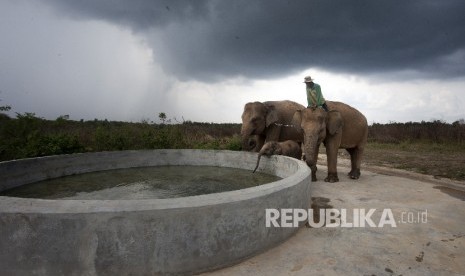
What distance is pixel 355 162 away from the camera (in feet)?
28.2

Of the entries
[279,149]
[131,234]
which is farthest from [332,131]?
[131,234]

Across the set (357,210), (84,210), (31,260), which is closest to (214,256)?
(84,210)

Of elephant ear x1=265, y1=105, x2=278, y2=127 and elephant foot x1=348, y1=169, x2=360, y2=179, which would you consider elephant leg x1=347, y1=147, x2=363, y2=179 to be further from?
elephant ear x1=265, y1=105, x2=278, y2=127

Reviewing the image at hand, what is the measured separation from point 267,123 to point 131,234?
637cm

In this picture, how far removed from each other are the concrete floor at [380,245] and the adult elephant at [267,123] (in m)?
3.04

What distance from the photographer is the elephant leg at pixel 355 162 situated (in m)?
8.30

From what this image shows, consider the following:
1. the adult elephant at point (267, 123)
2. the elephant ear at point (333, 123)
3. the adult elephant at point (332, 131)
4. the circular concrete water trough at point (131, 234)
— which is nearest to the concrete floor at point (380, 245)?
the circular concrete water trough at point (131, 234)

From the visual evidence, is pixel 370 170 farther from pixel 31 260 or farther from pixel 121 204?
pixel 31 260

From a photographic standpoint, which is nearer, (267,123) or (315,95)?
(315,95)

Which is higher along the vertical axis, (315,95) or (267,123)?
(315,95)

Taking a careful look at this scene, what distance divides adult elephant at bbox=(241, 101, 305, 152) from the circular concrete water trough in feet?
16.7

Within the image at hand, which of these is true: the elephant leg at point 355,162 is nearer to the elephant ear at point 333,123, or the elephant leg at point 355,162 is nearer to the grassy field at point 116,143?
the elephant ear at point 333,123

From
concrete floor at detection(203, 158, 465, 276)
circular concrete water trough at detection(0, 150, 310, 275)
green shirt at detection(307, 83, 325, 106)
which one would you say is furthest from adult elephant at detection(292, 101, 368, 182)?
circular concrete water trough at detection(0, 150, 310, 275)

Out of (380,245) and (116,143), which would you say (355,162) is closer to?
(380,245)
